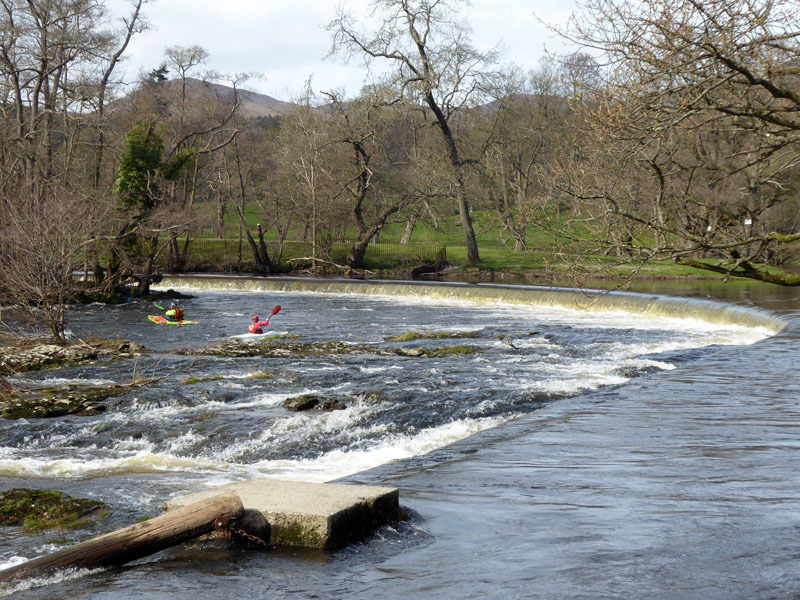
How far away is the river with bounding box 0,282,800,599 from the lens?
15.9 ft

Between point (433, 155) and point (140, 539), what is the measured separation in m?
44.5

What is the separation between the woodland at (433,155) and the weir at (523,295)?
1.76m

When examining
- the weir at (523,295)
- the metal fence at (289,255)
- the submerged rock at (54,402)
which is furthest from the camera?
the metal fence at (289,255)

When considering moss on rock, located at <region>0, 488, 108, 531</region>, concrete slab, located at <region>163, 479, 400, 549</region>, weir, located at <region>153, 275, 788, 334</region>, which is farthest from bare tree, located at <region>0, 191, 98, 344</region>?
concrete slab, located at <region>163, 479, 400, 549</region>

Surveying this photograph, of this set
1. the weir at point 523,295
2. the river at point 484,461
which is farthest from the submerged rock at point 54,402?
the weir at point 523,295

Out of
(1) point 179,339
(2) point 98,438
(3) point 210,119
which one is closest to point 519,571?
(2) point 98,438

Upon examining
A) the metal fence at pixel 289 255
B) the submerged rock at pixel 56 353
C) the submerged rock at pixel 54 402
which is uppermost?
the metal fence at pixel 289 255

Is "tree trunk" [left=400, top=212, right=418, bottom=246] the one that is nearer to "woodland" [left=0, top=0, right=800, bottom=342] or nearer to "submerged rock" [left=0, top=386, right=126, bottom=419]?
"woodland" [left=0, top=0, right=800, bottom=342]

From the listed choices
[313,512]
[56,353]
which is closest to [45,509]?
[313,512]

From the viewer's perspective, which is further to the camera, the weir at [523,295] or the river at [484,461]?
the weir at [523,295]

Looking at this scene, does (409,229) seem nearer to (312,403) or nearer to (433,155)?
(433,155)

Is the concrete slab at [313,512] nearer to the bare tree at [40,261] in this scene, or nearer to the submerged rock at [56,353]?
the submerged rock at [56,353]

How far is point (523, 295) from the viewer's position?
30.4 metres

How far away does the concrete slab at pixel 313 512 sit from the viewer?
213 inches
